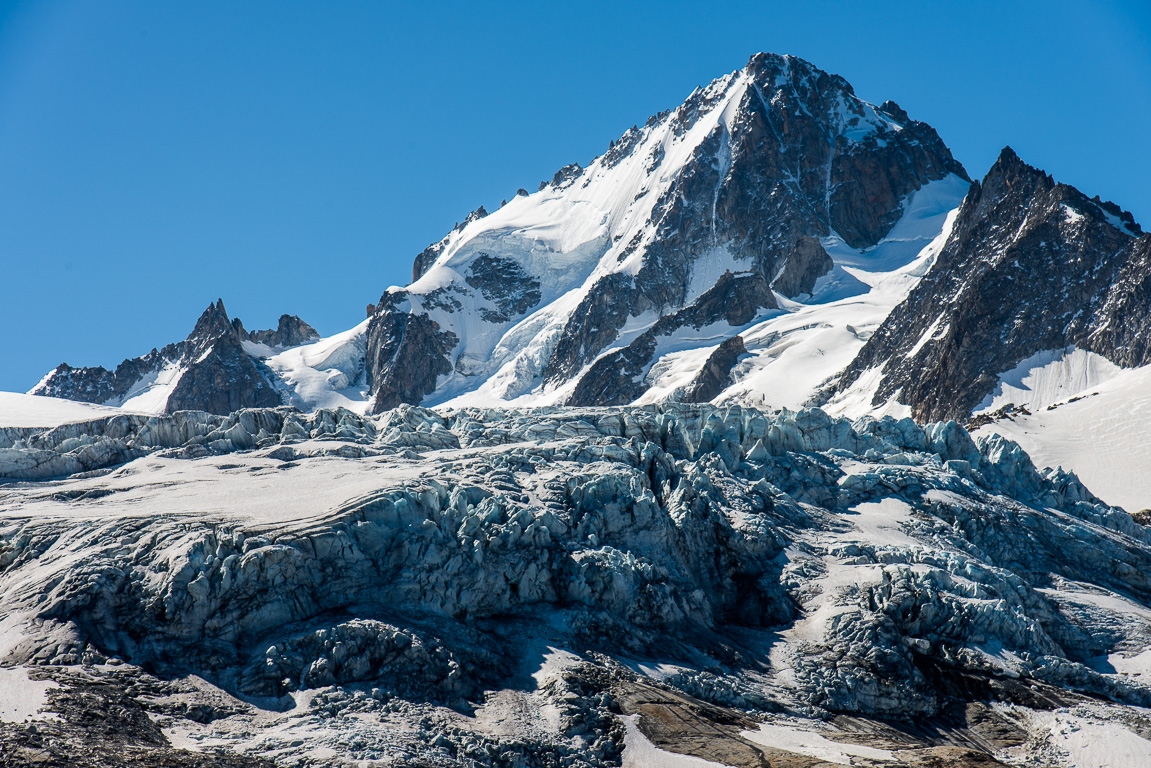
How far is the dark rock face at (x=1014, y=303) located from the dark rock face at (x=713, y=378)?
26049mm

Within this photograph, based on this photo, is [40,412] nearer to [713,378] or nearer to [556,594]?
[556,594]

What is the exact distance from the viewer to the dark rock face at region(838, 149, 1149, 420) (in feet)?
490

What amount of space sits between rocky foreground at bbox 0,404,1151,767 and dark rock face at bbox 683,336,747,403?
11458 centimetres

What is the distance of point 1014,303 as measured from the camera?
534 ft

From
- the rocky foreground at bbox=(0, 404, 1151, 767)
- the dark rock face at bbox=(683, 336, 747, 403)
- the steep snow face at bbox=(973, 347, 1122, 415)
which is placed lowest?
the rocky foreground at bbox=(0, 404, 1151, 767)

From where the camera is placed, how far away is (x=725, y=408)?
3292 inches

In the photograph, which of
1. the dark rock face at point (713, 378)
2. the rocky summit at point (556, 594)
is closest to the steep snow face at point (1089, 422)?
the rocky summit at point (556, 594)

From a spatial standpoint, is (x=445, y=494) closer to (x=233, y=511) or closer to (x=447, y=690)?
(x=233, y=511)

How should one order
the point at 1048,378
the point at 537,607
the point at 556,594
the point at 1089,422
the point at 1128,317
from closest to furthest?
1. the point at 537,607
2. the point at 556,594
3. the point at 1089,422
4. the point at 1128,317
5. the point at 1048,378

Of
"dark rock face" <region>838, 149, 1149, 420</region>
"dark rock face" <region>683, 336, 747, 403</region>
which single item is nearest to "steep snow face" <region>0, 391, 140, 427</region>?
"dark rock face" <region>838, 149, 1149, 420</region>

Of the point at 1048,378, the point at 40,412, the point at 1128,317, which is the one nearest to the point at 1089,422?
the point at 1048,378

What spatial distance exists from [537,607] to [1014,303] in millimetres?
132029

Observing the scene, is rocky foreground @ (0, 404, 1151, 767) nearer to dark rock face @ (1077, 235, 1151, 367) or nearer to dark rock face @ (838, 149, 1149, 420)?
dark rock face @ (1077, 235, 1151, 367)

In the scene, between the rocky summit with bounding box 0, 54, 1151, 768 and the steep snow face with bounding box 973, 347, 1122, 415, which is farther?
the steep snow face with bounding box 973, 347, 1122, 415
